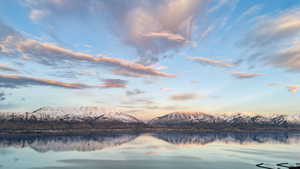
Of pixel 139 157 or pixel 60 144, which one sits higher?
pixel 139 157

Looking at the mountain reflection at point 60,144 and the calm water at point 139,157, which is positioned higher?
the calm water at point 139,157

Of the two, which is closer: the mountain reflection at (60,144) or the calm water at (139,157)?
the calm water at (139,157)

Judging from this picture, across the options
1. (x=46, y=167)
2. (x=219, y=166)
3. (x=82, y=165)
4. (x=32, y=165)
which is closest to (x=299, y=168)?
(x=219, y=166)

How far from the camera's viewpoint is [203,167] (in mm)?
51438

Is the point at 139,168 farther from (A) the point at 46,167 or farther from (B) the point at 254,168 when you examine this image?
(B) the point at 254,168

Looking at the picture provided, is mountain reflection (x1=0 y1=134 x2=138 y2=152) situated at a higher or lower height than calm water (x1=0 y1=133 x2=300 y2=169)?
lower

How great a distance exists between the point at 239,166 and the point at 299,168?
12.2 metres

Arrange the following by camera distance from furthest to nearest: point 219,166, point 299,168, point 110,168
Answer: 1. point 219,166
2. point 110,168
3. point 299,168

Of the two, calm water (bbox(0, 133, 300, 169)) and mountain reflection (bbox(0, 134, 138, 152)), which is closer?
calm water (bbox(0, 133, 300, 169))

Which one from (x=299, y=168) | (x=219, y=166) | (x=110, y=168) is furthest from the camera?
(x=219, y=166)

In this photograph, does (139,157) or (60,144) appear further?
(60,144)

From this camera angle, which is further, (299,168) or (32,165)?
(32,165)

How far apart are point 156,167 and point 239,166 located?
55.6 ft

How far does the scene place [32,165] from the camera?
5306cm
